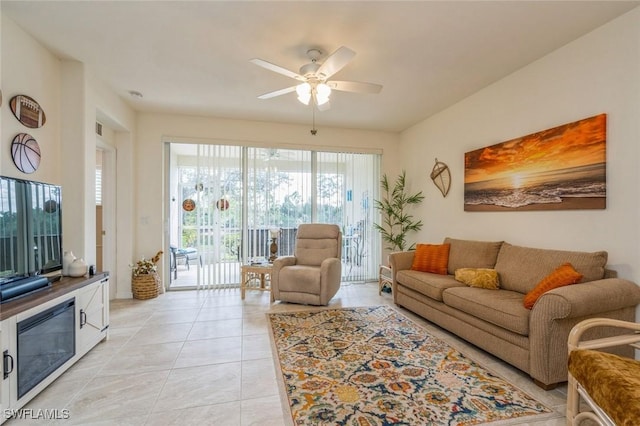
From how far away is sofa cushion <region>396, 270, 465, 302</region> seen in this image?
3.00m

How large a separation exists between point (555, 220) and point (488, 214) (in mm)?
787

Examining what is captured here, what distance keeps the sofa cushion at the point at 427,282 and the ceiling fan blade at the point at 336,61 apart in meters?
2.27

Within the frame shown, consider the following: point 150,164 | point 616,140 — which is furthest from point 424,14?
point 150,164

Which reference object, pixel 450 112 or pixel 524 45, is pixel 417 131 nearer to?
pixel 450 112

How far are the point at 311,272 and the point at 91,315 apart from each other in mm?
2244

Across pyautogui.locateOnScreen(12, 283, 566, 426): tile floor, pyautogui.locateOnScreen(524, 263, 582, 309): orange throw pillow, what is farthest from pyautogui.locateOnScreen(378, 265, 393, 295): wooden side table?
pyautogui.locateOnScreen(524, 263, 582, 309): orange throw pillow

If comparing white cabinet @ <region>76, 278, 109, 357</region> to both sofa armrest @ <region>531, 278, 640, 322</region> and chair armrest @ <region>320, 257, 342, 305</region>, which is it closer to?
chair armrest @ <region>320, 257, 342, 305</region>

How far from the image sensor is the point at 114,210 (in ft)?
13.7

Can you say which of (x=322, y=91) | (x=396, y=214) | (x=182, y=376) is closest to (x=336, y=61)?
(x=322, y=91)

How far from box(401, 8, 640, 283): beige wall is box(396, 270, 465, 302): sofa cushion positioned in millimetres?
828

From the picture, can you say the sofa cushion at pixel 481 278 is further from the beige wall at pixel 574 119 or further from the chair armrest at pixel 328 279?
the chair armrest at pixel 328 279

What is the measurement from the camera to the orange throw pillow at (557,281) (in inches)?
86.3

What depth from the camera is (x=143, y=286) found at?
4.11 m

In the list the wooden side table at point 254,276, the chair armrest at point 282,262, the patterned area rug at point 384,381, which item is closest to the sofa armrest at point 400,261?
the patterned area rug at point 384,381
